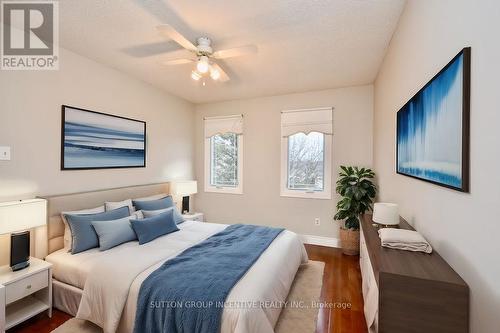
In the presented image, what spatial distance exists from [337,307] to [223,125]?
343 cm

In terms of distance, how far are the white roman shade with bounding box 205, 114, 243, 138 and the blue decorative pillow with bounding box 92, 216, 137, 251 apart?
99.0 inches

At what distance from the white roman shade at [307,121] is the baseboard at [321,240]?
5.74 ft

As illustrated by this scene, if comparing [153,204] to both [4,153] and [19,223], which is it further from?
[4,153]

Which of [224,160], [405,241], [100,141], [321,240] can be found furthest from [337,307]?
[100,141]

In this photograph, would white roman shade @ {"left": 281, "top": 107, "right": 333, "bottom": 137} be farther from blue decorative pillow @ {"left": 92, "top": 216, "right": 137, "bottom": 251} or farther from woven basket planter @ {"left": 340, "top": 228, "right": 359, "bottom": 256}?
blue decorative pillow @ {"left": 92, "top": 216, "right": 137, "bottom": 251}

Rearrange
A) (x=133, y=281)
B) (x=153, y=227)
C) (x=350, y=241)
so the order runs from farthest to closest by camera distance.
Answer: (x=350, y=241)
(x=153, y=227)
(x=133, y=281)

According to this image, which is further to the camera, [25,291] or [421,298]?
[25,291]

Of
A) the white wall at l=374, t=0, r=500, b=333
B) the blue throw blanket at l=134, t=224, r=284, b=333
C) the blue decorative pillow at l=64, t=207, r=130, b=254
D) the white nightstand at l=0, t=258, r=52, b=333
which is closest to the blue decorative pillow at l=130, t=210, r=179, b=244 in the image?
the blue decorative pillow at l=64, t=207, r=130, b=254

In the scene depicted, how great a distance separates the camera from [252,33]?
228 centimetres

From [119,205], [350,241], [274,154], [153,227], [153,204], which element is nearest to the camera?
[153,227]

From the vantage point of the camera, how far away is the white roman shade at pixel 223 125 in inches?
175

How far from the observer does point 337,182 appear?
359 centimetres

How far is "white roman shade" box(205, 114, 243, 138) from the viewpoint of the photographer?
445 centimetres

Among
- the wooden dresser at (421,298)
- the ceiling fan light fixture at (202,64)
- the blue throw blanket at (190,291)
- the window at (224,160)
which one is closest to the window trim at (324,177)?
the window at (224,160)
